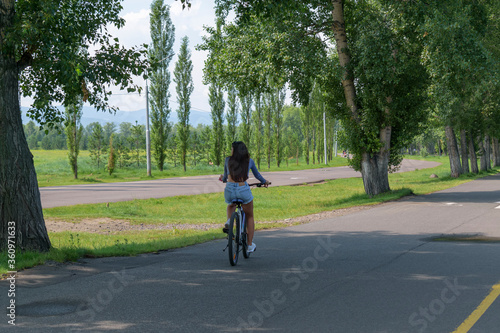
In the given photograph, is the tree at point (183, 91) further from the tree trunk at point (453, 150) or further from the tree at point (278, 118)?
the tree trunk at point (453, 150)

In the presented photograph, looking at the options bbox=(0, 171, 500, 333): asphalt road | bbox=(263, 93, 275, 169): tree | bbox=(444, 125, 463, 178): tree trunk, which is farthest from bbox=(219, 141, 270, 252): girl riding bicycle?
bbox=(263, 93, 275, 169): tree

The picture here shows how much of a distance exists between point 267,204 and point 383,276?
12979mm

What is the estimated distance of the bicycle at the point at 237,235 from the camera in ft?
25.8

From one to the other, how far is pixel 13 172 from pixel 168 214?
9.29m

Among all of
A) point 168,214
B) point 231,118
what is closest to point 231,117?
point 231,118

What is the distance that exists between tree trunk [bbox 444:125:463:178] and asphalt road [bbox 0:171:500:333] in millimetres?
26595

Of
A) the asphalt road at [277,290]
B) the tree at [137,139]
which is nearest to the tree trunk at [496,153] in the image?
the tree at [137,139]

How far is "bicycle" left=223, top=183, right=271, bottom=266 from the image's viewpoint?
25.8ft

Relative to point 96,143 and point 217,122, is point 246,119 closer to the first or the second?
point 217,122

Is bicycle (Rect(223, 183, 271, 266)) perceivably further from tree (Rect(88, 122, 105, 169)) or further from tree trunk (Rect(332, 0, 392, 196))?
tree (Rect(88, 122, 105, 169))

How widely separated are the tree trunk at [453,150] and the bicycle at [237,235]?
2929 centimetres

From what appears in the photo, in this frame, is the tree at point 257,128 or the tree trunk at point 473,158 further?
the tree at point 257,128

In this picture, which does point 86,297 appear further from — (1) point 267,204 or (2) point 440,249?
(1) point 267,204

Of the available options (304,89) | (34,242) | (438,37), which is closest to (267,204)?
(304,89)
